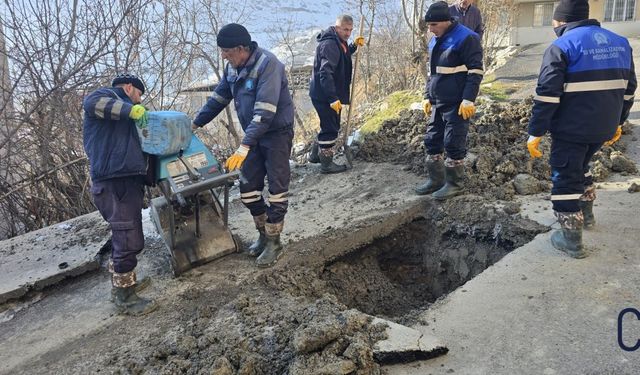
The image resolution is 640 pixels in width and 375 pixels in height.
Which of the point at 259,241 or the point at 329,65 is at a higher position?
the point at 329,65

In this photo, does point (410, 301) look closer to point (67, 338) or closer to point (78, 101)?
point (67, 338)

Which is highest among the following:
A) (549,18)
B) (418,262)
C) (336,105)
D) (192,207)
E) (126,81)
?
(126,81)

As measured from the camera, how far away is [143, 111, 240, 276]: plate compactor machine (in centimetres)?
356

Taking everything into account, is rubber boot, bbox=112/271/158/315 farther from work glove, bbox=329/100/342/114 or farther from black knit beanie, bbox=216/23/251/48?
work glove, bbox=329/100/342/114

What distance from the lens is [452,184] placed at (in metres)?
5.03

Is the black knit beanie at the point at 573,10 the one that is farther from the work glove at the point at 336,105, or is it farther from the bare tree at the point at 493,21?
the bare tree at the point at 493,21

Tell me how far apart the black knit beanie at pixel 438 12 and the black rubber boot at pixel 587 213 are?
2093mm

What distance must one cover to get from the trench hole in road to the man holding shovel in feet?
6.30

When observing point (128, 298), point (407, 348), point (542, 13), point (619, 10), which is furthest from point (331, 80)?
point (619, 10)

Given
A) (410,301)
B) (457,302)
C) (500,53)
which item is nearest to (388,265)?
(410,301)

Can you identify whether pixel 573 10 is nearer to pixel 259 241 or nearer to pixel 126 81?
pixel 259 241

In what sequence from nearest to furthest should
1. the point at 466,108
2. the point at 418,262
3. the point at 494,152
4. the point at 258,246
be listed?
the point at 258,246
the point at 466,108
the point at 418,262
the point at 494,152

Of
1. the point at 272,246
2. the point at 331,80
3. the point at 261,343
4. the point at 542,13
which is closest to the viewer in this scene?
the point at 261,343

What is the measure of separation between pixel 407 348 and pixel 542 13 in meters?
23.4
